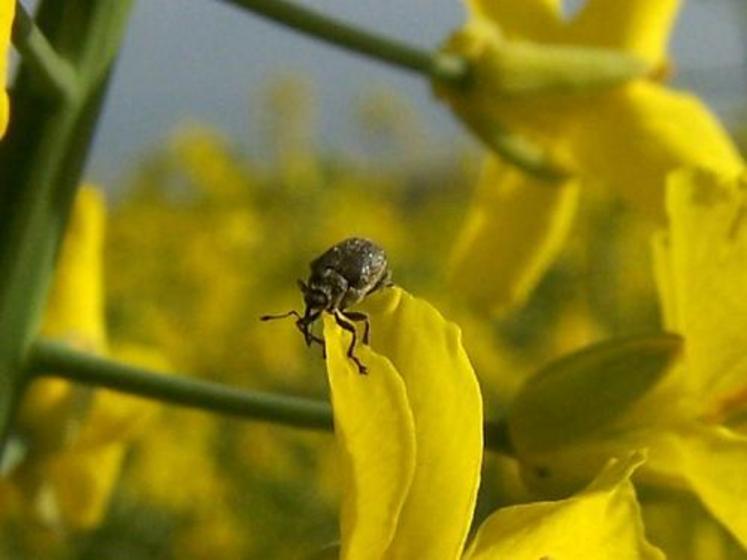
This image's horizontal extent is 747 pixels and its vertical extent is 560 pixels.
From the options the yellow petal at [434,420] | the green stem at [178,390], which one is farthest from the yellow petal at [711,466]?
the yellow petal at [434,420]

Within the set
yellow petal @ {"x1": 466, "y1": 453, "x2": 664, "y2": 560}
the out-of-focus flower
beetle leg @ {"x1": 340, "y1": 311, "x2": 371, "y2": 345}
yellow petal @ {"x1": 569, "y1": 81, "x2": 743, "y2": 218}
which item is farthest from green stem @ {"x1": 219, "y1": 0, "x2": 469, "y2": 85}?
yellow petal @ {"x1": 466, "y1": 453, "x2": 664, "y2": 560}

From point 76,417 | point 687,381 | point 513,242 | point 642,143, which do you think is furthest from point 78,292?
point 687,381

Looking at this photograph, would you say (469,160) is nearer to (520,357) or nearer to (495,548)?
(520,357)

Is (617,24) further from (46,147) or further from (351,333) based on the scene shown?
(351,333)

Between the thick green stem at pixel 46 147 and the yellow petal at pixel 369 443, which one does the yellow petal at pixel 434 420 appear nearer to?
the yellow petal at pixel 369 443

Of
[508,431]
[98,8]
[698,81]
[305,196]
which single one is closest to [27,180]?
[98,8]

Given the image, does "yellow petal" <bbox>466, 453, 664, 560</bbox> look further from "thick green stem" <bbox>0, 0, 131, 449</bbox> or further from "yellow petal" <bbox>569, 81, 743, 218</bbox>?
"yellow petal" <bbox>569, 81, 743, 218</bbox>
